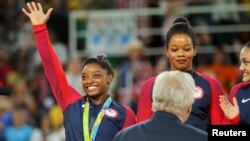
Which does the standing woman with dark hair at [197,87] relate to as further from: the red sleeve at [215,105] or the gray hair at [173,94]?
the gray hair at [173,94]

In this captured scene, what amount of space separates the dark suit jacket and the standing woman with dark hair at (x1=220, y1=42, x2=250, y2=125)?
1.29m

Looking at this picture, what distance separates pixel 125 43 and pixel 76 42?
840 mm

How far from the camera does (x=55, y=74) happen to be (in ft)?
22.7

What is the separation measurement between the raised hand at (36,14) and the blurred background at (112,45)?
545cm

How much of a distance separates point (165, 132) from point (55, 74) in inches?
70.8

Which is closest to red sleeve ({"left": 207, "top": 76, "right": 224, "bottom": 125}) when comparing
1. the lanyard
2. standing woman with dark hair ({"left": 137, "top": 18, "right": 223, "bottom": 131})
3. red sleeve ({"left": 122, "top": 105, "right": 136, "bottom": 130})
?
standing woman with dark hair ({"left": 137, "top": 18, "right": 223, "bottom": 131})

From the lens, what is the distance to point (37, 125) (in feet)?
42.4

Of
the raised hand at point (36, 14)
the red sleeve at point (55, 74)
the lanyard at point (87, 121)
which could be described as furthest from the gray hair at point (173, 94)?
the raised hand at point (36, 14)

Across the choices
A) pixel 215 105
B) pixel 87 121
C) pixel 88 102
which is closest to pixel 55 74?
pixel 88 102

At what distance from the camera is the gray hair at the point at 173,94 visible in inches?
209

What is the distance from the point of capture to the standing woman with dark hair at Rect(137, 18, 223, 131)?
661 centimetres

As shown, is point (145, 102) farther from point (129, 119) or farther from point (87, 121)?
point (87, 121)

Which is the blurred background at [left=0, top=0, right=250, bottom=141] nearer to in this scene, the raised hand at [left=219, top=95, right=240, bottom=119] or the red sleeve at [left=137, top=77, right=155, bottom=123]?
the red sleeve at [left=137, top=77, right=155, bottom=123]

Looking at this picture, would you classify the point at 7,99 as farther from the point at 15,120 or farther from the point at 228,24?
the point at 228,24
